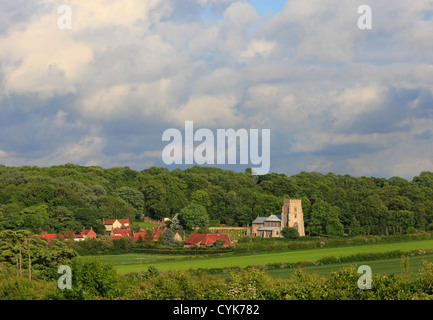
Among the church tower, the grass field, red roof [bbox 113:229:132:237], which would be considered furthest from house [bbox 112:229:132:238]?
the church tower

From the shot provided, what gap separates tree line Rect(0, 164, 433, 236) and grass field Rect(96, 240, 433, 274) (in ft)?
79.3

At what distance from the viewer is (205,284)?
90.8 ft

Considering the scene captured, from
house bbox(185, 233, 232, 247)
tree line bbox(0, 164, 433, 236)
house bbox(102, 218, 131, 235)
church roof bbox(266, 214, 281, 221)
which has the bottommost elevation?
house bbox(185, 233, 232, 247)

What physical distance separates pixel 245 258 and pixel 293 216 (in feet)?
136

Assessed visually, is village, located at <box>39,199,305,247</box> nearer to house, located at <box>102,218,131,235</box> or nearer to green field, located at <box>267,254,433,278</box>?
house, located at <box>102,218,131,235</box>

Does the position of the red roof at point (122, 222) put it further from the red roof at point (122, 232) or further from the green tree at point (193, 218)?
the green tree at point (193, 218)

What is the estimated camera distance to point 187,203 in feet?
→ 405

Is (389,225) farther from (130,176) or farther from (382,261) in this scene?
(130,176)

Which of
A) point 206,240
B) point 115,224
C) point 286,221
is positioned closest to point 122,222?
point 115,224

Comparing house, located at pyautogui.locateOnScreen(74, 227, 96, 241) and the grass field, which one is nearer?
the grass field

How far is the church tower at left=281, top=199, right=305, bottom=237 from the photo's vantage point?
4080 inches

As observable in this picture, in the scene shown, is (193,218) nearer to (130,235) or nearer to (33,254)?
(130,235)

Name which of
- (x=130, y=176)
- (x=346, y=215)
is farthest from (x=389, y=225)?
(x=130, y=176)
